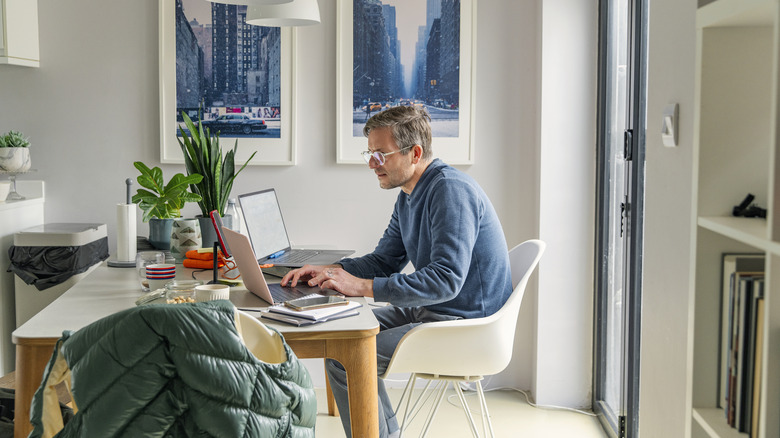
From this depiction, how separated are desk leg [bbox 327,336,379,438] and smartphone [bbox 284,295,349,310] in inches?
6.9

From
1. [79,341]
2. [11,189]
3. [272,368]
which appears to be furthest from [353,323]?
[11,189]

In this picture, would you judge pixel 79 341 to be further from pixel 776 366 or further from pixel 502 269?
pixel 502 269

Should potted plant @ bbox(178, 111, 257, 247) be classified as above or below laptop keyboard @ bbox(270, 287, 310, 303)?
above

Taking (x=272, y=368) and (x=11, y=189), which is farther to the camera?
(x=11, y=189)

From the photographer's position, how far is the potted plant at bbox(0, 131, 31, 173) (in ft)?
11.2

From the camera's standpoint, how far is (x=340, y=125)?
3.66 metres

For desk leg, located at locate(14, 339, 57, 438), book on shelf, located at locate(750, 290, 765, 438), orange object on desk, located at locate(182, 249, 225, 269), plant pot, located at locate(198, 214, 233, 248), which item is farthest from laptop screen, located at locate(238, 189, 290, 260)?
book on shelf, located at locate(750, 290, 765, 438)

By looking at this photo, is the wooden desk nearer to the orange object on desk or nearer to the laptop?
the laptop

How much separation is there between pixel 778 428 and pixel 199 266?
220 centimetres

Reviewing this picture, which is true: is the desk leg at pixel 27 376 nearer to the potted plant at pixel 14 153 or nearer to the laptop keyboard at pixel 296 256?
the laptop keyboard at pixel 296 256

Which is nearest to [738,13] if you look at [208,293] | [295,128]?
[208,293]

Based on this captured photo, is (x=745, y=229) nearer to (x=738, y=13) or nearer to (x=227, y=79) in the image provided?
(x=738, y=13)

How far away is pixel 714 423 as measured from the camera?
1.24m

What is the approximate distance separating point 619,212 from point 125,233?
199 centimetres
